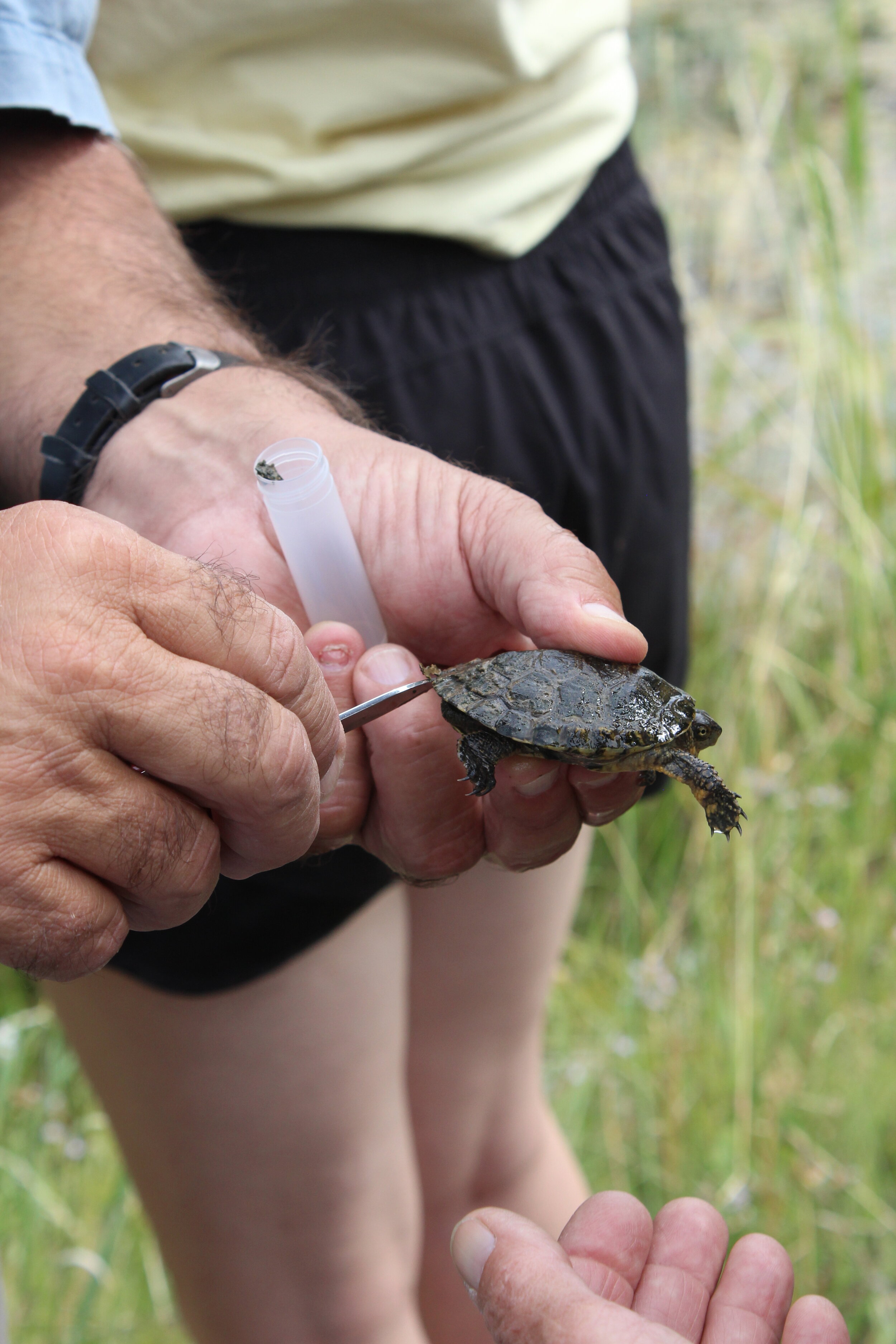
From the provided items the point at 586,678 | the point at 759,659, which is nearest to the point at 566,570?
the point at 586,678

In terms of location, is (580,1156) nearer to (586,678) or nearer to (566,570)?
(586,678)

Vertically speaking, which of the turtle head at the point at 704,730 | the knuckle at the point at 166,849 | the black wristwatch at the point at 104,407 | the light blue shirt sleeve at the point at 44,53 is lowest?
the turtle head at the point at 704,730

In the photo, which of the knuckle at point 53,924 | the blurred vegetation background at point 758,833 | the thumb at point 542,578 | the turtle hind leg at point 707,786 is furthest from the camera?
the blurred vegetation background at point 758,833

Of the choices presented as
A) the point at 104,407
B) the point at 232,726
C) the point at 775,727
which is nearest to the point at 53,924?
the point at 232,726

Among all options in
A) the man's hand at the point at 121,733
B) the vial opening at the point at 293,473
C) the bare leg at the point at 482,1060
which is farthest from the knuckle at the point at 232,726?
the bare leg at the point at 482,1060

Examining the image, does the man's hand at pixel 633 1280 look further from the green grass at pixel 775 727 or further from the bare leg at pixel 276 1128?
the green grass at pixel 775 727

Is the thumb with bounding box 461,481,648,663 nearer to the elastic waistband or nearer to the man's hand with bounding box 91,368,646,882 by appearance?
the man's hand with bounding box 91,368,646,882

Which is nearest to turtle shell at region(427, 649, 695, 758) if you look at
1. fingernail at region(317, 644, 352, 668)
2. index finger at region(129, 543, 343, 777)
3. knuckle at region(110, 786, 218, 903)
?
fingernail at region(317, 644, 352, 668)
